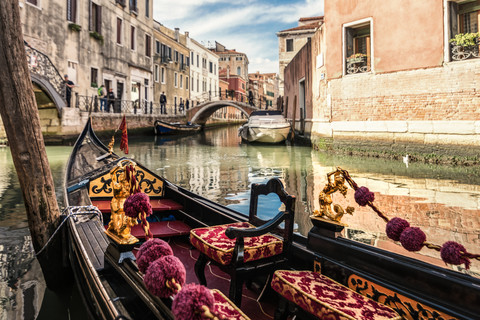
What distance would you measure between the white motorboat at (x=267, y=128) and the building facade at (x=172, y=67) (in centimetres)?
939

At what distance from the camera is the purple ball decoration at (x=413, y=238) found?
1.44 metres

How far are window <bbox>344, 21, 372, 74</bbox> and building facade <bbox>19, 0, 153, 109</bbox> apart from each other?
8783 millimetres

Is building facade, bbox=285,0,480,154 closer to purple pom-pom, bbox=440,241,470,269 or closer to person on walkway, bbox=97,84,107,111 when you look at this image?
purple pom-pom, bbox=440,241,470,269

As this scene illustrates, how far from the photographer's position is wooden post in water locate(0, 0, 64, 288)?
2.20 metres

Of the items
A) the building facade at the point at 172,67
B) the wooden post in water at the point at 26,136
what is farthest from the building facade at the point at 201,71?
the wooden post in water at the point at 26,136

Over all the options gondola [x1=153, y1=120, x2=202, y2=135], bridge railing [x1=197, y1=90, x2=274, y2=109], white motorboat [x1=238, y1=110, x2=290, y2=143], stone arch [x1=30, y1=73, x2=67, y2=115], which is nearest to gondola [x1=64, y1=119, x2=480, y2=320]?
stone arch [x1=30, y1=73, x2=67, y2=115]

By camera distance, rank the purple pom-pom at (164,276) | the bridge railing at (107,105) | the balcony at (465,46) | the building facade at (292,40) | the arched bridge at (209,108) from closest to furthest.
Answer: the purple pom-pom at (164,276) → the balcony at (465,46) → the bridge railing at (107,105) → the arched bridge at (209,108) → the building facade at (292,40)

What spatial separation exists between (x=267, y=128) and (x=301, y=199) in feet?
29.1

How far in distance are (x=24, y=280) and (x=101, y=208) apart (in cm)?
70

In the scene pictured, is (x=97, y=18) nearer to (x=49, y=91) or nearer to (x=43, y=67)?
(x=43, y=67)

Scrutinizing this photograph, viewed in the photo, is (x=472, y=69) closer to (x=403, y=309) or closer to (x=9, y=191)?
(x=403, y=309)

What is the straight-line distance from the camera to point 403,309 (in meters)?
1.29

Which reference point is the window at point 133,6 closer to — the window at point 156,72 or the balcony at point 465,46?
the window at point 156,72

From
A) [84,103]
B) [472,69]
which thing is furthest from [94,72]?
[472,69]
